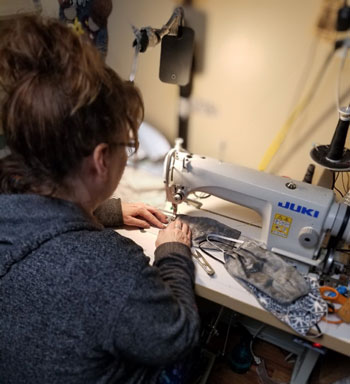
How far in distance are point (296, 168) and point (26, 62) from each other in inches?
40.9

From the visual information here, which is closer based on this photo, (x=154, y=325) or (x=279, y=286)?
(x=154, y=325)

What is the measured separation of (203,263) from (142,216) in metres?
0.28

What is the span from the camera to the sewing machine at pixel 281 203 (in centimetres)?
91

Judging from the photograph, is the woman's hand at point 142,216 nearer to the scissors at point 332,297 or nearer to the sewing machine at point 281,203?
the sewing machine at point 281,203

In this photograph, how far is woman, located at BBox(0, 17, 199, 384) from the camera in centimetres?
62

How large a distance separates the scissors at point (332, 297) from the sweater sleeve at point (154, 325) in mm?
369

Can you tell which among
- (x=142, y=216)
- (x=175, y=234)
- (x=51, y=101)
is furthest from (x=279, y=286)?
(x=51, y=101)

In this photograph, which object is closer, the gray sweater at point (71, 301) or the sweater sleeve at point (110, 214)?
the gray sweater at point (71, 301)

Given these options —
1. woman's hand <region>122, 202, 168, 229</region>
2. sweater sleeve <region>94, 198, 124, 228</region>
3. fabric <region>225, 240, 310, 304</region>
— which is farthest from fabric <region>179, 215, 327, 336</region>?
sweater sleeve <region>94, 198, 124, 228</region>

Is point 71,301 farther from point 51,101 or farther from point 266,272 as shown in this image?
point 266,272

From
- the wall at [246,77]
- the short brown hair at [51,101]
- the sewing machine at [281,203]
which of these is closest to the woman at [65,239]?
the short brown hair at [51,101]

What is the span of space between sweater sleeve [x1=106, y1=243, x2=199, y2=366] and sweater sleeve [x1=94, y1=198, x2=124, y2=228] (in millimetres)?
428

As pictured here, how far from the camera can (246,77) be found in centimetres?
126

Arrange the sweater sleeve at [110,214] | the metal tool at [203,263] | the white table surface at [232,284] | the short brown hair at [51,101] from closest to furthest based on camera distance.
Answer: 1. the short brown hair at [51,101]
2. the white table surface at [232,284]
3. the metal tool at [203,263]
4. the sweater sleeve at [110,214]
